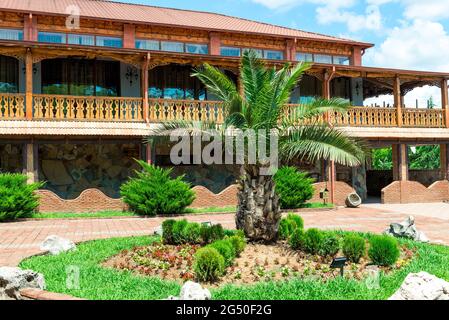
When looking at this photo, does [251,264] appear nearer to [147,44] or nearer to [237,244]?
[237,244]

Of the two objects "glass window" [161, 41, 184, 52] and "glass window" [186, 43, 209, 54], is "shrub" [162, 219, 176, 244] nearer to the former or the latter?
"glass window" [161, 41, 184, 52]

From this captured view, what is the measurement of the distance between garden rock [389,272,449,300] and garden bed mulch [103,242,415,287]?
2063 mm

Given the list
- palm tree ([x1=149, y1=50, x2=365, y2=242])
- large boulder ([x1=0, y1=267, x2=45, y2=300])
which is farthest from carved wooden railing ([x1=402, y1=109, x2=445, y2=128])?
large boulder ([x1=0, y1=267, x2=45, y2=300])

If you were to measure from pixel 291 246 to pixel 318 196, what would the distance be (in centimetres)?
1054

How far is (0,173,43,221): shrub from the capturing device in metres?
14.1

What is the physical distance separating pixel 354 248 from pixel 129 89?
44.5ft

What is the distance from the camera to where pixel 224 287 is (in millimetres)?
6258

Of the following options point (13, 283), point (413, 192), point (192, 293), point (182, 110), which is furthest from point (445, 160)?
point (13, 283)

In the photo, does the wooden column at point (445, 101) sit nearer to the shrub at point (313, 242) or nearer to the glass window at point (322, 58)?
the glass window at point (322, 58)

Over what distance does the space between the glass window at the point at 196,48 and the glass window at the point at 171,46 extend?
30 centimetres
